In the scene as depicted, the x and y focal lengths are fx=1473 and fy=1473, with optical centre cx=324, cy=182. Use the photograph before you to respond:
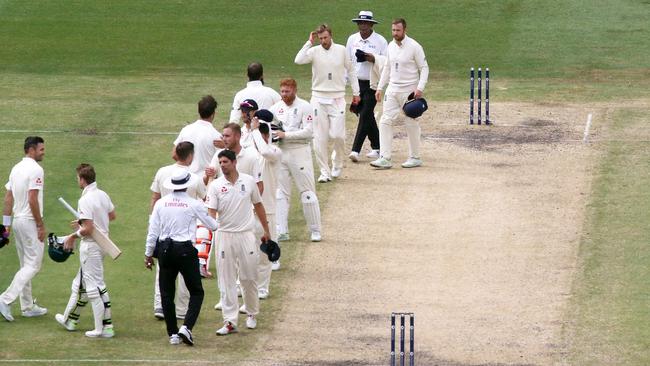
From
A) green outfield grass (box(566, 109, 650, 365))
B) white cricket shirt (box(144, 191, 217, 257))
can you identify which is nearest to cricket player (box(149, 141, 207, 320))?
white cricket shirt (box(144, 191, 217, 257))

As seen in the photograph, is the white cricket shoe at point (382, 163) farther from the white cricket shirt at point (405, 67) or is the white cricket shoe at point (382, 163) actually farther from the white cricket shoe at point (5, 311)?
the white cricket shoe at point (5, 311)

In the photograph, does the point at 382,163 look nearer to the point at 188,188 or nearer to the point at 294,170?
the point at 294,170

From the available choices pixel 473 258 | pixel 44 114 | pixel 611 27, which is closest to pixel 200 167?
pixel 473 258

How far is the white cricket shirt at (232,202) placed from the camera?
17.3m

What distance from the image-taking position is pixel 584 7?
36.8 meters

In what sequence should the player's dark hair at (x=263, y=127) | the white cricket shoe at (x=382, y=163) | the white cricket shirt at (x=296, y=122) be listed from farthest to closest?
the white cricket shoe at (x=382, y=163) < the white cricket shirt at (x=296, y=122) < the player's dark hair at (x=263, y=127)

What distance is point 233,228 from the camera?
56.9ft

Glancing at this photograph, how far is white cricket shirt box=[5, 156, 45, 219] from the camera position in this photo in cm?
1773

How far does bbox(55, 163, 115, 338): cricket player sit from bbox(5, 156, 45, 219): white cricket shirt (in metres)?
0.76

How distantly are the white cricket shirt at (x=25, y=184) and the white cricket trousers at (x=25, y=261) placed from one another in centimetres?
12

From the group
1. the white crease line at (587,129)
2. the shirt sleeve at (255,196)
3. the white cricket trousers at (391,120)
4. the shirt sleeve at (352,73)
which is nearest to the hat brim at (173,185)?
the shirt sleeve at (255,196)

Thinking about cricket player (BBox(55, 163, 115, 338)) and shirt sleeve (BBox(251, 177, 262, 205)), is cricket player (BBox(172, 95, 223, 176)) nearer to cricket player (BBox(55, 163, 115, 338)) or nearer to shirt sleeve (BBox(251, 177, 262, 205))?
shirt sleeve (BBox(251, 177, 262, 205))

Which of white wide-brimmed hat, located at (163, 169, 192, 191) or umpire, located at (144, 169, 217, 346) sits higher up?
white wide-brimmed hat, located at (163, 169, 192, 191)

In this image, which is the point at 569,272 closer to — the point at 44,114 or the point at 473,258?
the point at 473,258
